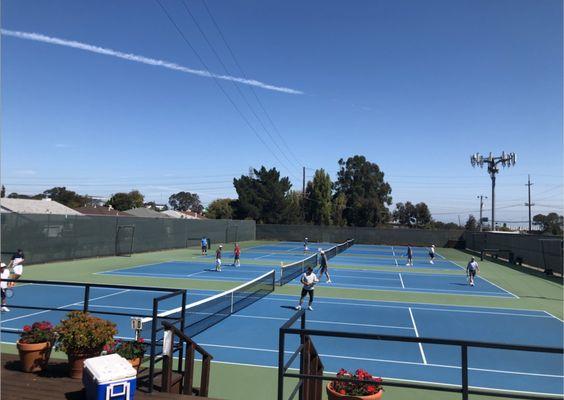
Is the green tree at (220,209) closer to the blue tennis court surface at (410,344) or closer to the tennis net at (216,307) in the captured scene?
the tennis net at (216,307)

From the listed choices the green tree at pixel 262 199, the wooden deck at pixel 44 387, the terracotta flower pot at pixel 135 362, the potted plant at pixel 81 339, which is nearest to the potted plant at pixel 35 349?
the wooden deck at pixel 44 387

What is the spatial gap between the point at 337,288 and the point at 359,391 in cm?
1812

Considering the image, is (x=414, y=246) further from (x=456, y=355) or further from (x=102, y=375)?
(x=102, y=375)

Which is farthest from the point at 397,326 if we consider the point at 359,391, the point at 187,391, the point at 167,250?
the point at 167,250

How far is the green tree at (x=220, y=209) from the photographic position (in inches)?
3449

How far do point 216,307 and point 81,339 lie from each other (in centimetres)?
1010

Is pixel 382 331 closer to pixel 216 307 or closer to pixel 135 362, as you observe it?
pixel 216 307

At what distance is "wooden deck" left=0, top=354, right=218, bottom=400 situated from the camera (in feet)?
17.6

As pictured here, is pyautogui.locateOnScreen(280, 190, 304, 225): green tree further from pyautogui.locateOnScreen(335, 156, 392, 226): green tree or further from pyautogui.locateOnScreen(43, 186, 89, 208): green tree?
pyautogui.locateOnScreen(43, 186, 89, 208): green tree

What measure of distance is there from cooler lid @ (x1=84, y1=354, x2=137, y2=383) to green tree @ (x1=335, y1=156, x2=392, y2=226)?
83808 millimetres

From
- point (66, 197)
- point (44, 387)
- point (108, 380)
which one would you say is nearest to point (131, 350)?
point (44, 387)

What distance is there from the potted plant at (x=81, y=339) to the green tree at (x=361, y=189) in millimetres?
82898

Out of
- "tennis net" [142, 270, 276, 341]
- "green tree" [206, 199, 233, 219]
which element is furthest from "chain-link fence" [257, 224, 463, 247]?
"tennis net" [142, 270, 276, 341]

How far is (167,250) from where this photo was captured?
4534 centimetres
